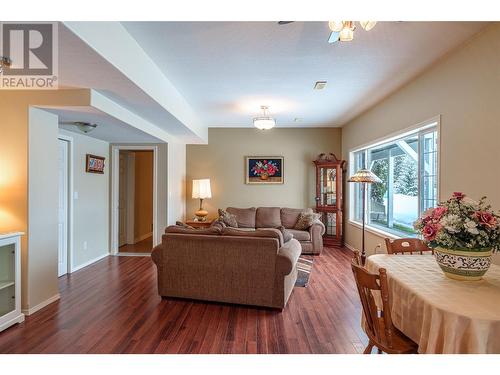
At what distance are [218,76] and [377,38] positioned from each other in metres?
1.76

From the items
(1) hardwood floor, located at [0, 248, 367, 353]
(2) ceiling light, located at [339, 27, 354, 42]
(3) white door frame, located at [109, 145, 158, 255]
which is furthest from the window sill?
(3) white door frame, located at [109, 145, 158, 255]

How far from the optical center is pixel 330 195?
6.32 meters

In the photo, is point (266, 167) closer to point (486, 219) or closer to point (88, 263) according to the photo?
point (88, 263)

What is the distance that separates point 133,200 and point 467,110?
Answer: 6.35 m

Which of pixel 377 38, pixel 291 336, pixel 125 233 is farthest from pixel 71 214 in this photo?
pixel 377 38

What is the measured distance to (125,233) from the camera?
21.5 ft

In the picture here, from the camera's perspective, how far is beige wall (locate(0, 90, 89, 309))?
2893 mm

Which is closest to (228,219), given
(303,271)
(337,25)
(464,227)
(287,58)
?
(303,271)

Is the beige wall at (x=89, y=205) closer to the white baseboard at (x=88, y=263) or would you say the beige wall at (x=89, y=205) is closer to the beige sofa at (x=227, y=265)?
the white baseboard at (x=88, y=263)

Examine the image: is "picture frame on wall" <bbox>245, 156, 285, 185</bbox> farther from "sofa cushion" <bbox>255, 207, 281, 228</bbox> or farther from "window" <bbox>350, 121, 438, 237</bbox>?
"window" <bbox>350, 121, 438, 237</bbox>

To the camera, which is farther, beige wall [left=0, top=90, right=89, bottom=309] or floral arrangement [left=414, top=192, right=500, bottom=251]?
beige wall [left=0, top=90, right=89, bottom=309]

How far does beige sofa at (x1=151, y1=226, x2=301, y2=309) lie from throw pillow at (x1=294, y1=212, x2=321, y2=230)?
2.43 metres
